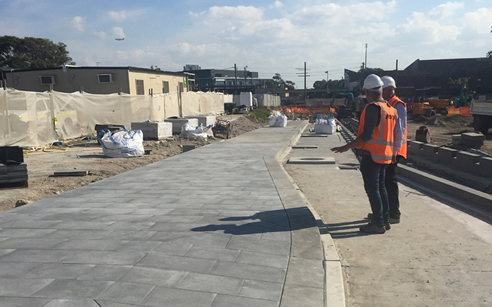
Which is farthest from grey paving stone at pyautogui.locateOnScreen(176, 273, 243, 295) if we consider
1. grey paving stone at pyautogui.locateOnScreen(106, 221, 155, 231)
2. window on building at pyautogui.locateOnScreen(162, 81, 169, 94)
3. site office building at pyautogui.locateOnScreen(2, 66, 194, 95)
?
window on building at pyautogui.locateOnScreen(162, 81, 169, 94)

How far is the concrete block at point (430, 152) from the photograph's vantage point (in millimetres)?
10365

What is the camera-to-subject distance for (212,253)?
12.2 feet

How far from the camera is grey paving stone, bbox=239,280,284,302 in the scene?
290 cm

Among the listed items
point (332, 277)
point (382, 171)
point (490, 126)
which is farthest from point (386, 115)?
point (490, 126)

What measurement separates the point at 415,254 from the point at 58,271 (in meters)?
3.57

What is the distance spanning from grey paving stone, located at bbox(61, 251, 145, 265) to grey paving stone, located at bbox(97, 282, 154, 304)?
463 millimetres

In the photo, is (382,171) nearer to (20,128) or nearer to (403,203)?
(403,203)

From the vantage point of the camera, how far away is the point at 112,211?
5.35 meters

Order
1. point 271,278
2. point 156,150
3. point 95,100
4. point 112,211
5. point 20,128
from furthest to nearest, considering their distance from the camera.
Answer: point 95,100 → point 156,150 → point 20,128 → point 112,211 → point 271,278

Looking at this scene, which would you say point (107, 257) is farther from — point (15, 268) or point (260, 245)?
point (260, 245)

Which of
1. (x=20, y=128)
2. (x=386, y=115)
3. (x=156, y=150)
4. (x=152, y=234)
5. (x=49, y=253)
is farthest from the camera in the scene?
(x=156, y=150)

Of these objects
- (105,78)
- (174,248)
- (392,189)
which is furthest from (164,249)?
(105,78)

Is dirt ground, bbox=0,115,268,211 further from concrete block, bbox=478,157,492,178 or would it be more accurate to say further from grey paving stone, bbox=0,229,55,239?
concrete block, bbox=478,157,492,178

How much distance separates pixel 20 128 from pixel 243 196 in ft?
36.1
